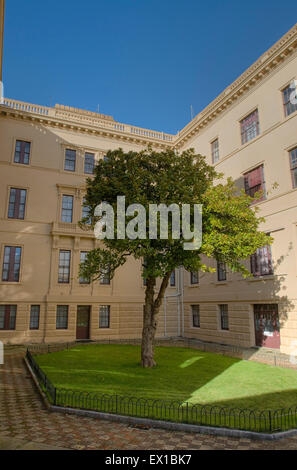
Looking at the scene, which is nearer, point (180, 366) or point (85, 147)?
point (180, 366)

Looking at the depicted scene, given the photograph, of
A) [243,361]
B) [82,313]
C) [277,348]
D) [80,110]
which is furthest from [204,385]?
[80,110]

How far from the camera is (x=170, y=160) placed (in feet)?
54.2

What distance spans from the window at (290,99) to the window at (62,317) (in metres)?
21.4

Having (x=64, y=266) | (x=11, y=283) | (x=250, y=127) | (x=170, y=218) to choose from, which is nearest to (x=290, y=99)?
(x=250, y=127)

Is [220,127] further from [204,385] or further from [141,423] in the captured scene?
[141,423]

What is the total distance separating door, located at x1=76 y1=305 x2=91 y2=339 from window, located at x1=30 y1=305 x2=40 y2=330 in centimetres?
316

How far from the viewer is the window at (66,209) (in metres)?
28.2

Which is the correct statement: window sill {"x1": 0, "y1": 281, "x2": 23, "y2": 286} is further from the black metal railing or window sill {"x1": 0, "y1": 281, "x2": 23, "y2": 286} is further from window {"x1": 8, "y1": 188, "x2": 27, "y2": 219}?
the black metal railing

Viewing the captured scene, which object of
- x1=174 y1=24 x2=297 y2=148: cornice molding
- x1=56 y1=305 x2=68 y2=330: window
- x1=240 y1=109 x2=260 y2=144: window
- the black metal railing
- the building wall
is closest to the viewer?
the black metal railing

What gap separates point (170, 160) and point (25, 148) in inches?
649

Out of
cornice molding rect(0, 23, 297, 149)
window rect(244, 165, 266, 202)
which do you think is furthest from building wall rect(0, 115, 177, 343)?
window rect(244, 165, 266, 202)

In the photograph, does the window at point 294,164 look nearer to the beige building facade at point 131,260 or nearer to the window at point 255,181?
the beige building facade at point 131,260

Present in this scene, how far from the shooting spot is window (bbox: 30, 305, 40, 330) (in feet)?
84.0

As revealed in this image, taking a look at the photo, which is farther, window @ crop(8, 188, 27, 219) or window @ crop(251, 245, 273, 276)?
window @ crop(8, 188, 27, 219)
